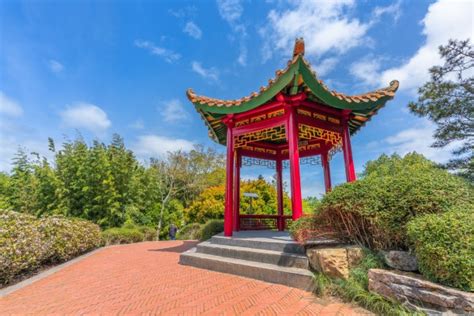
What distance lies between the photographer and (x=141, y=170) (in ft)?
45.9

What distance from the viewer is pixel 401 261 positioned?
274cm

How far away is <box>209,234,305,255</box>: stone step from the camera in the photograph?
13.8 ft

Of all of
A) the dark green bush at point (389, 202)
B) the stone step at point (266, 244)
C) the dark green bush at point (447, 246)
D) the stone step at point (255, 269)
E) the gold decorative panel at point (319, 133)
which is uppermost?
the gold decorative panel at point (319, 133)

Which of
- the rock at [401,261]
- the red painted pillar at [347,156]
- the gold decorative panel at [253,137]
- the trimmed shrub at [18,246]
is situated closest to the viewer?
the rock at [401,261]

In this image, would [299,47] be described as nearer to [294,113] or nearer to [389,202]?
[294,113]

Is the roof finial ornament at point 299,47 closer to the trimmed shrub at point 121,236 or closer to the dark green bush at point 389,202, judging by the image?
the dark green bush at point 389,202

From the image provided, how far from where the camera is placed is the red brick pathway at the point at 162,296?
2.84 m

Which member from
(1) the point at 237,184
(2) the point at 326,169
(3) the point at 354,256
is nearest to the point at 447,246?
(3) the point at 354,256

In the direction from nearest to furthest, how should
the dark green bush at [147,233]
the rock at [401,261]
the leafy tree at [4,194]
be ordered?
1. the rock at [401,261]
2. the leafy tree at [4,194]
3. the dark green bush at [147,233]

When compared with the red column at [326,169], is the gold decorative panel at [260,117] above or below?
above

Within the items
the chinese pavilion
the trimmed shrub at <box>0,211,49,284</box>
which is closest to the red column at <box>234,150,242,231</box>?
the chinese pavilion

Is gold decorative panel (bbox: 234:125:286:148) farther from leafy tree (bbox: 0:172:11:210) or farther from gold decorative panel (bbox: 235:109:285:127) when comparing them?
leafy tree (bbox: 0:172:11:210)

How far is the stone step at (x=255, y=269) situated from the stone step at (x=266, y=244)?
1.32 feet

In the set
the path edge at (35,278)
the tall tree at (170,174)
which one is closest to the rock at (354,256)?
the path edge at (35,278)
